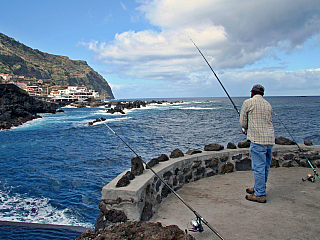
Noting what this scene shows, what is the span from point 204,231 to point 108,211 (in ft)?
4.35

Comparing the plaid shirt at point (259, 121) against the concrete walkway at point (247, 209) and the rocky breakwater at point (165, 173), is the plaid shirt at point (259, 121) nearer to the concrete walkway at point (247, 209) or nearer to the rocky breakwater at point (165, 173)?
the concrete walkway at point (247, 209)

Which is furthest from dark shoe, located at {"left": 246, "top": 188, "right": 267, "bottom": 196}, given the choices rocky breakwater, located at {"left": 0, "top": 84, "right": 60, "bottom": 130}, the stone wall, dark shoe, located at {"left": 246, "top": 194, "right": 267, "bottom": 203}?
rocky breakwater, located at {"left": 0, "top": 84, "right": 60, "bottom": 130}

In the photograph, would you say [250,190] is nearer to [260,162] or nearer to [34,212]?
[260,162]

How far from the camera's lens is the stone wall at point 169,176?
3.28m

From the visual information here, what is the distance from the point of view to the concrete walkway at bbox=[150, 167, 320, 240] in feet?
10.3

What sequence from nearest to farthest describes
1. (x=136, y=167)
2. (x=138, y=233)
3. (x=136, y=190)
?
(x=138, y=233) → (x=136, y=190) → (x=136, y=167)

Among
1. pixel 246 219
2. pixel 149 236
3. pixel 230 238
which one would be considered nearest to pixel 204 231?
pixel 230 238

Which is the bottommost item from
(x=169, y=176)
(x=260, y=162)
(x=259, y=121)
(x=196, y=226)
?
(x=196, y=226)

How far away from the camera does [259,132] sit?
3.87 metres

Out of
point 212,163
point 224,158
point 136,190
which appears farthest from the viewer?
point 224,158

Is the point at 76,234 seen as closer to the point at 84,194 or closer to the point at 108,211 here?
the point at 84,194

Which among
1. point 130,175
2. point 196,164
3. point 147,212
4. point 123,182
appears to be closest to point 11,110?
point 196,164

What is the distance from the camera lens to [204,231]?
3133 millimetres

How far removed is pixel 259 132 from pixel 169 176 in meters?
1.80
